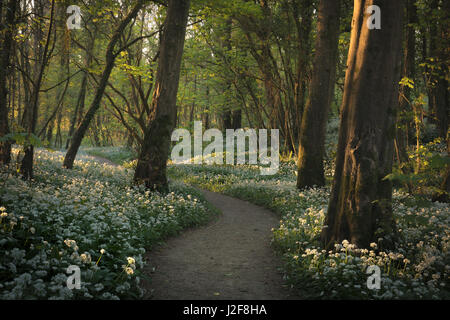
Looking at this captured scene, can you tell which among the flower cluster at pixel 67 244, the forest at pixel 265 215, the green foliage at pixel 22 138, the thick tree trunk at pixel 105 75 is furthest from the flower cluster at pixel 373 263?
the thick tree trunk at pixel 105 75

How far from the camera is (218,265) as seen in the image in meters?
6.22

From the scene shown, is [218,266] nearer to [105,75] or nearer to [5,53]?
[5,53]

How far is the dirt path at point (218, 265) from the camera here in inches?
193

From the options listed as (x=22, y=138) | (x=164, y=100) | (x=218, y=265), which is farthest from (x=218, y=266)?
(x=164, y=100)

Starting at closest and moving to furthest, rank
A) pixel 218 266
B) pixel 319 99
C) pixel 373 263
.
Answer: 1. pixel 373 263
2. pixel 218 266
3. pixel 319 99

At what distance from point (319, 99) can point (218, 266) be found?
8.05 metres

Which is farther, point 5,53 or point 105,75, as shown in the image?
point 105,75

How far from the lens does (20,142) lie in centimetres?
502

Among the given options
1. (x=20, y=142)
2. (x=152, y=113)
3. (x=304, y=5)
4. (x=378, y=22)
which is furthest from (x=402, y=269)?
(x=304, y=5)

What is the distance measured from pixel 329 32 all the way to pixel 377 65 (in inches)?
278

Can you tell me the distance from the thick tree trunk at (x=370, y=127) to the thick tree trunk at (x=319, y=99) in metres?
6.35

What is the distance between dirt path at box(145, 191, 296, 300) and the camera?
4910 mm

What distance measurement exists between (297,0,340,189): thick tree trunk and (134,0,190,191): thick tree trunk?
4.89 metres

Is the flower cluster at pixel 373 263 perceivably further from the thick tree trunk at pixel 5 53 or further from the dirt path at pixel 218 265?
the thick tree trunk at pixel 5 53
